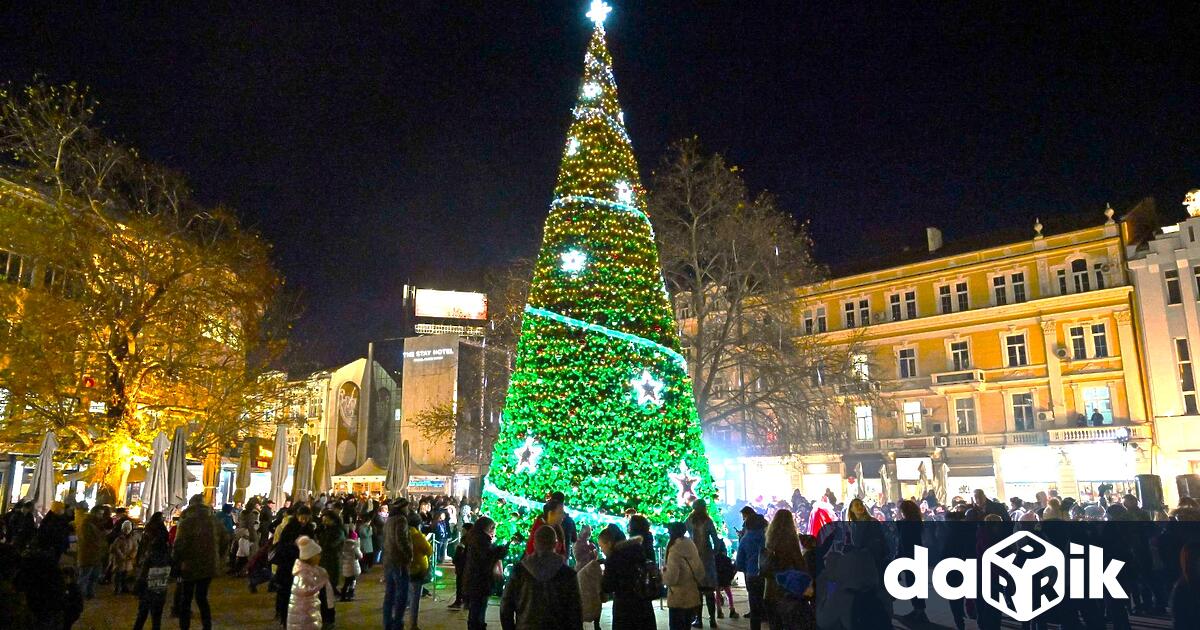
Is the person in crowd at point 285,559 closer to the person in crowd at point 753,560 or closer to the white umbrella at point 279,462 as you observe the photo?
the person in crowd at point 753,560

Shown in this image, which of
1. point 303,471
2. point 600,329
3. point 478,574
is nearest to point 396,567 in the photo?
point 478,574

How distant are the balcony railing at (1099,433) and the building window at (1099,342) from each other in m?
3.72

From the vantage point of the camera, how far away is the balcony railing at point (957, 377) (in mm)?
38875

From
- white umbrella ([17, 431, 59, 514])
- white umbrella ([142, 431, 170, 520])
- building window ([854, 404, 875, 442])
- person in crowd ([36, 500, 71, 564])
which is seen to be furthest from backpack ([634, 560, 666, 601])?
building window ([854, 404, 875, 442])

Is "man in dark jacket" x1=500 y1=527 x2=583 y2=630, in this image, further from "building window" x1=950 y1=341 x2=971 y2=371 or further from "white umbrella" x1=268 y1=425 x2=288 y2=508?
"building window" x1=950 y1=341 x2=971 y2=371

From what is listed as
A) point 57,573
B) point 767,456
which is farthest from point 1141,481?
point 767,456

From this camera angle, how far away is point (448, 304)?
6619cm

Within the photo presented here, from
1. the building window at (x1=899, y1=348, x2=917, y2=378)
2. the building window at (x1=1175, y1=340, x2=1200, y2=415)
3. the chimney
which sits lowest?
the building window at (x1=1175, y1=340, x2=1200, y2=415)

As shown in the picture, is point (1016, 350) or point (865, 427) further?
point (865, 427)

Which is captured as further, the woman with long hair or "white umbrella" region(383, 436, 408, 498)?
"white umbrella" region(383, 436, 408, 498)

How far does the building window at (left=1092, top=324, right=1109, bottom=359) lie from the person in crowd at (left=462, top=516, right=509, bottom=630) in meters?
36.4

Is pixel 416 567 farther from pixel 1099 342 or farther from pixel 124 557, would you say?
pixel 1099 342

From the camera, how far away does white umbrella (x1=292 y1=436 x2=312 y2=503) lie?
73.2ft

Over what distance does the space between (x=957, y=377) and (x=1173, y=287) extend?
32.5 ft
